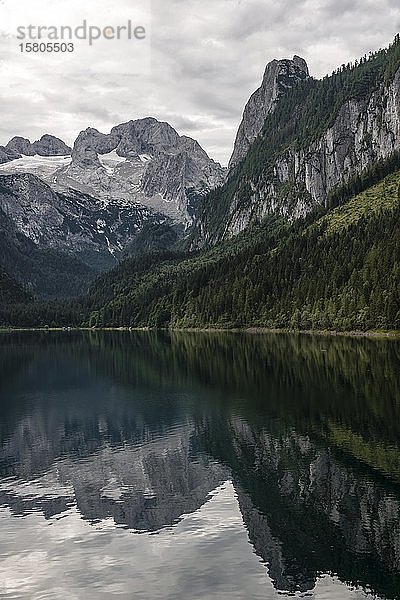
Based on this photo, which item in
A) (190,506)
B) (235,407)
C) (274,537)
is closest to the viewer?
(274,537)

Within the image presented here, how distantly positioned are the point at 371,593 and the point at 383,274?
154 metres

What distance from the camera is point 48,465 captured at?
5812cm

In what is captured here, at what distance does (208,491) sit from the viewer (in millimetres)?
Answer: 48156

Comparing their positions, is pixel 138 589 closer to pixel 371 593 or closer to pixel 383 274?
pixel 371 593

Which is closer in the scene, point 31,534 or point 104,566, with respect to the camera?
point 104,566

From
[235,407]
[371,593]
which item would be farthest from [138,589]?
[235,407]

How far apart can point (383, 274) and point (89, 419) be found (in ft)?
389

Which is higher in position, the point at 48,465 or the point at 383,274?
the point at 383,274

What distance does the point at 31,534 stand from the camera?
1597 inches

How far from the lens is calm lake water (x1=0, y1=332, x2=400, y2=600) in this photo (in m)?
33.4

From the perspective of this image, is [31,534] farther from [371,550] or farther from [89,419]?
[89,419]

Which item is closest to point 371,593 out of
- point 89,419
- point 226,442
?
point 226,442

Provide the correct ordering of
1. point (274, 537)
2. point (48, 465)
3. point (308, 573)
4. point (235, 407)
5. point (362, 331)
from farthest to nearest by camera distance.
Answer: point (362, 331), point (235, 407), point (48, 465), point (274, 537), point (308, 573)

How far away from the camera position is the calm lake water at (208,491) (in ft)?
109
